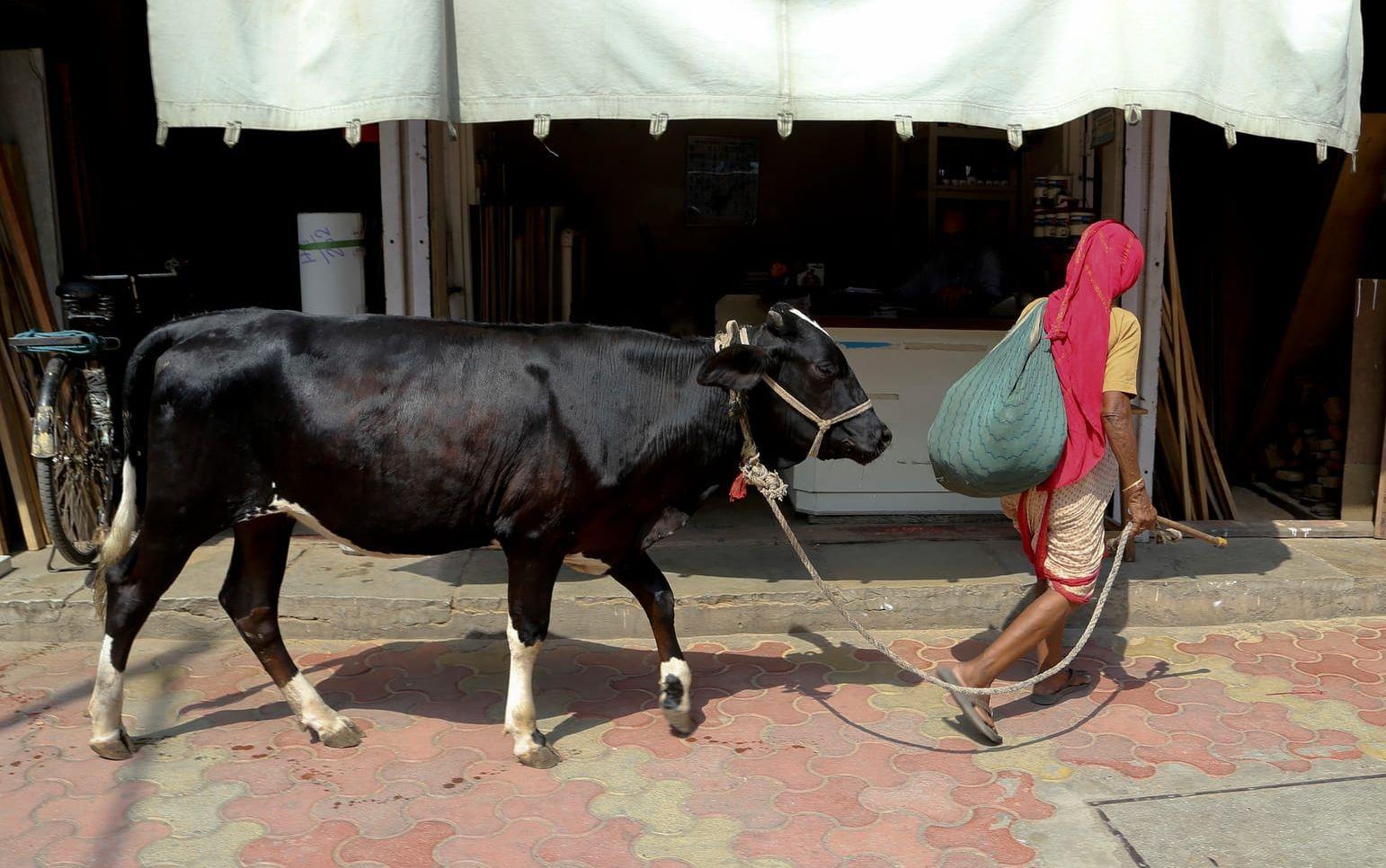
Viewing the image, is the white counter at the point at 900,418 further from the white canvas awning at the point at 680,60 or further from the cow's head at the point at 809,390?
the cow's head at the point at 809,390

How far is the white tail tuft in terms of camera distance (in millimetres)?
4105

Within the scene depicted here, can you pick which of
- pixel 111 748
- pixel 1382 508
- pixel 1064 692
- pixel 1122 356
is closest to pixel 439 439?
pixel 111 748

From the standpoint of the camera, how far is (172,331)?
4047 mm

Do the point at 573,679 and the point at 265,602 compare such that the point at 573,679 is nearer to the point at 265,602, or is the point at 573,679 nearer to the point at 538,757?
the point at 538,757

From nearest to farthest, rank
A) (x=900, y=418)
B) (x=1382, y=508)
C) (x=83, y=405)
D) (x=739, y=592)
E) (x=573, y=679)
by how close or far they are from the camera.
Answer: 1. (x=573, y=679)
2. (x=739, y=592)
3. (x=83, y=405)
4. (x=1382, y=508)
5. (x=900, y=418)

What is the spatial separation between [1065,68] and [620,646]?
117 inches

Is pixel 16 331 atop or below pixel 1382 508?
atop

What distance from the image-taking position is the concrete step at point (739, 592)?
5230 millimetres

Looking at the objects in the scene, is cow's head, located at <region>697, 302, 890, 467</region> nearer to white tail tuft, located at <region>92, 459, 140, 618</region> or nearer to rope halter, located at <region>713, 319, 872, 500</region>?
rope halter, located at <region>713, 319, 872, 500</region>

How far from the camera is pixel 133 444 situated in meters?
4.20

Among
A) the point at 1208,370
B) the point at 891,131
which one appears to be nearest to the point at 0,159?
the point at 891,131

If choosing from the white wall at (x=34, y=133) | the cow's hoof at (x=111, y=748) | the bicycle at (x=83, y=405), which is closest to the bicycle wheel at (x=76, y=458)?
the bicycle at (x=83, y=405)

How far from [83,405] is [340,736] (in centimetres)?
250

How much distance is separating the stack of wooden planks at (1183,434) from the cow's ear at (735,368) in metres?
3.30
